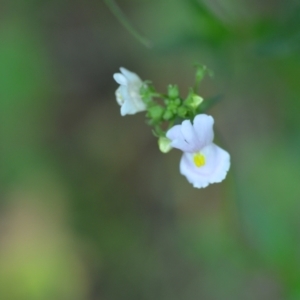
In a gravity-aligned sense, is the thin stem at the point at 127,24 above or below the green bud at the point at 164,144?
above

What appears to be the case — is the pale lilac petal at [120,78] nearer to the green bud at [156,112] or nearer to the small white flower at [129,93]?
the small white flower at [129,93]

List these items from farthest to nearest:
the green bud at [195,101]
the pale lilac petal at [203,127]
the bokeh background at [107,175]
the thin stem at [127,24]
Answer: the bokeh background at [107,175]
the thin stem at [127,24]
the green bud at [195,101]
the pale lilac petal at [203,127]

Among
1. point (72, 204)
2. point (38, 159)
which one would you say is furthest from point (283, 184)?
point (38, 159)

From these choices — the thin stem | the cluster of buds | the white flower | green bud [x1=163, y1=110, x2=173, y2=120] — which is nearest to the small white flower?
the cluster of buds

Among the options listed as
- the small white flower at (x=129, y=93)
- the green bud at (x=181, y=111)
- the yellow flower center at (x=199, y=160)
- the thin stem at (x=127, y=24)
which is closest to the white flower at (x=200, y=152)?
the yellow flower center at (x=199, y=160)

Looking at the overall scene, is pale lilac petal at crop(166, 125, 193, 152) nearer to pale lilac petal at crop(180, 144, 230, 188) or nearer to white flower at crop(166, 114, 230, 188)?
white flower at crop(166, 114, 230, 188)

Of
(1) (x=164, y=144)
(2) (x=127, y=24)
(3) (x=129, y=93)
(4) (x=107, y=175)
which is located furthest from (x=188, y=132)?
(4) (x=107, y=175)

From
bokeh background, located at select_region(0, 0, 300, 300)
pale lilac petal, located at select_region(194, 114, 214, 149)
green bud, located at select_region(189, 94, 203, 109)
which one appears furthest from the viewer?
bokeh background, located at select_region(0, 0, 300, 300)
